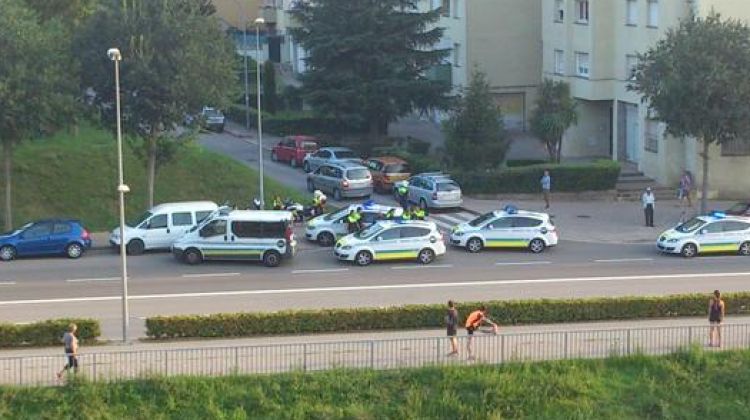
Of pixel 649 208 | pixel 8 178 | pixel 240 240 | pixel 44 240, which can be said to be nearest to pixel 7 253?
pixel 44 240

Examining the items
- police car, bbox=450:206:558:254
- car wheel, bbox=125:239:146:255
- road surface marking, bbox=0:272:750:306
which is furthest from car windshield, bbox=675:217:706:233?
car wheel, bbox=125:239:146:255

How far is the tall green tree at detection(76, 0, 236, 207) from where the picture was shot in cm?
4216

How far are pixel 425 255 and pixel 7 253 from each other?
12193mm

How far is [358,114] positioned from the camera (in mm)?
57906

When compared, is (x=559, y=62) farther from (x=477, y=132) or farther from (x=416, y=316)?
(x=416, y=316)

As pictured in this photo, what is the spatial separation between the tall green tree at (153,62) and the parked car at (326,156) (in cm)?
1083

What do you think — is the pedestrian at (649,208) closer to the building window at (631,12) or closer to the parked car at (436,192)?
the parked car at (436,192)

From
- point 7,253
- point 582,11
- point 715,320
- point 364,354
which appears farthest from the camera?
point 582,11

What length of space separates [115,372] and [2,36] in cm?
1863

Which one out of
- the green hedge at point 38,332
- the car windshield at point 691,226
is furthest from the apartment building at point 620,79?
the green hedge at point 38,332

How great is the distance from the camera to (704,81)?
43.3 metres

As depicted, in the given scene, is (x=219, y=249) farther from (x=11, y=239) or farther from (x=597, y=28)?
(x=597, y=28)

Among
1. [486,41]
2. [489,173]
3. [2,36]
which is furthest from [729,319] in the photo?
[486,41]

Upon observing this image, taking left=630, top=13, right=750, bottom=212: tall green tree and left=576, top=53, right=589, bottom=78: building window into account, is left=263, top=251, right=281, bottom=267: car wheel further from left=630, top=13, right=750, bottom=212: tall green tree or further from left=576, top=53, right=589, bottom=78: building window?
left=576, top=53, right=589, bottom=78: building window
